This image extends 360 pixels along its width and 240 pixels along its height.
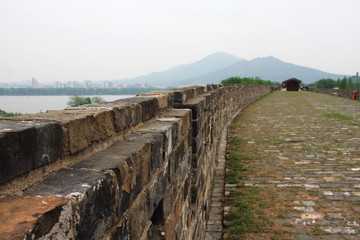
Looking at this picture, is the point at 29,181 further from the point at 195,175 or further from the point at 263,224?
the point at 263,224

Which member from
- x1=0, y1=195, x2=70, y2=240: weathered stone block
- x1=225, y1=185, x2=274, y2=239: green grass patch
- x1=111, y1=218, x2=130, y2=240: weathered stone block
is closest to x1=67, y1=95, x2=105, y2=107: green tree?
x1=225, y1=185, x2=274, y2=239: green grass patch

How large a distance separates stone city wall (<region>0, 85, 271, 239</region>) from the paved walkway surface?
7.57 feet

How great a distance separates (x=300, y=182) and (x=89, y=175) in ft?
16.9

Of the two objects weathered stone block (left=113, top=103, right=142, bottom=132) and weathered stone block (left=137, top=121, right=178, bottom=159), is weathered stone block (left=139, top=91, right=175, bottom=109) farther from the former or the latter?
weathered stone block (left=113, top=103, right=142, bottom=132)

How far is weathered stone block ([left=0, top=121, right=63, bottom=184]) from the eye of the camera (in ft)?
3.24

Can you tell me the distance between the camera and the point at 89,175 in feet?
4.20

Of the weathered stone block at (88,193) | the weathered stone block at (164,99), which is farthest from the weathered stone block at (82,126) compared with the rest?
the weathered stone block at (164,99)

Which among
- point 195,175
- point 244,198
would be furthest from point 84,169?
point 244,198

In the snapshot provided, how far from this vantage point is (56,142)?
126 centimetres

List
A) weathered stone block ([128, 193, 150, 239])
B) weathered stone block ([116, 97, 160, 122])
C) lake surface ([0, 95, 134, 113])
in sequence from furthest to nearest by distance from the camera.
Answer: lake surface ([0, 95, 134, 113]) < weathered stone block ([116, 97, 160, 122]) < weathered stone block ([128, 193, 150, 239])

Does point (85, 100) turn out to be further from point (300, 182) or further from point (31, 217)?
point (31, 217)

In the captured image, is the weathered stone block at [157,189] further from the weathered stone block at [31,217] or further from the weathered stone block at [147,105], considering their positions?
the weathered stone block at [31,217]

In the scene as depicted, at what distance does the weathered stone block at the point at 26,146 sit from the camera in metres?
0.99

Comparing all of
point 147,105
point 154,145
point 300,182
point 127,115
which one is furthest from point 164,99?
point 300,182
